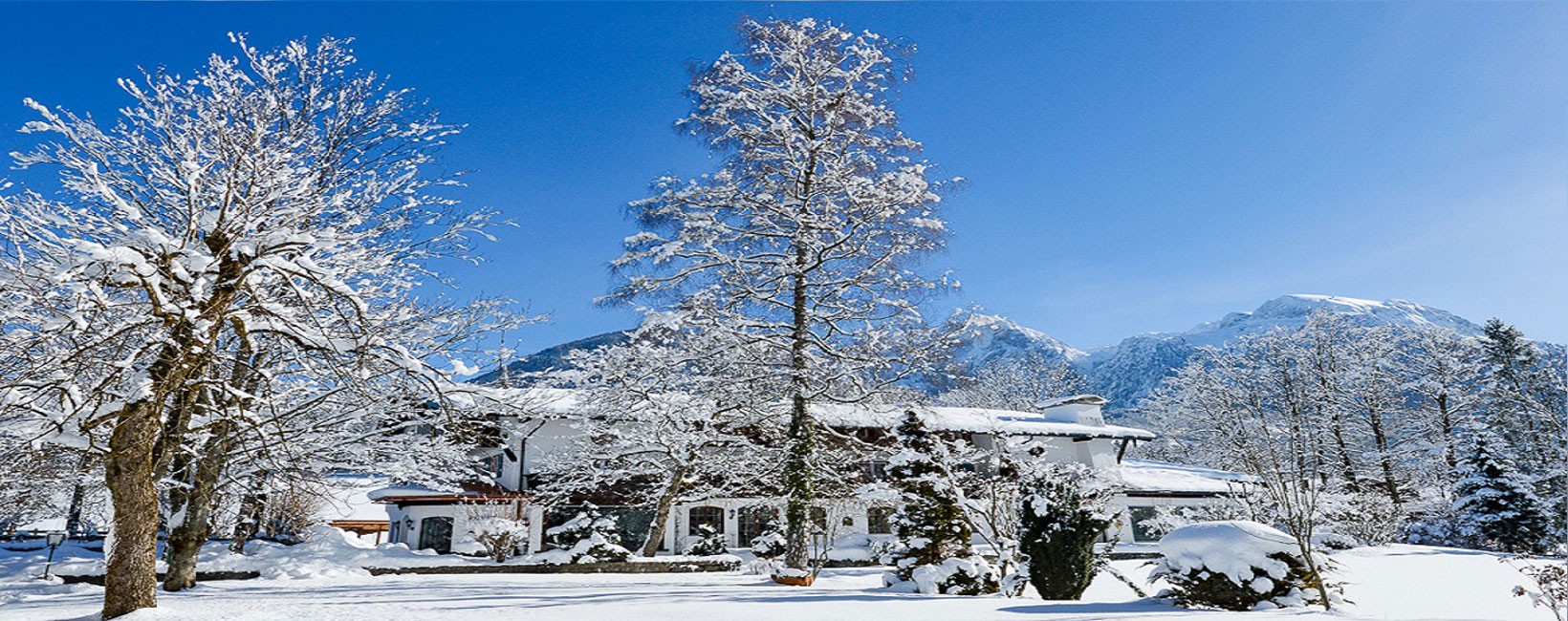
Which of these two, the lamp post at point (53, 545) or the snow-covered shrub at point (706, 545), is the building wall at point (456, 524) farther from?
the lamp post at point (53, 545)

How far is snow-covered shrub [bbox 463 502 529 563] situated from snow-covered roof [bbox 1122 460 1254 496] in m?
20.0

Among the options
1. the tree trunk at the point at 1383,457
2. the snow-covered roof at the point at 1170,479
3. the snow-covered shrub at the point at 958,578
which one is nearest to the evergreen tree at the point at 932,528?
the snow-covered shrub at the point at 958,578

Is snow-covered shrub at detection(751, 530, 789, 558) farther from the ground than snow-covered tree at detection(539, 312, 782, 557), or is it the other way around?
snow-covered tree at detection(539, 312, 782, 557)

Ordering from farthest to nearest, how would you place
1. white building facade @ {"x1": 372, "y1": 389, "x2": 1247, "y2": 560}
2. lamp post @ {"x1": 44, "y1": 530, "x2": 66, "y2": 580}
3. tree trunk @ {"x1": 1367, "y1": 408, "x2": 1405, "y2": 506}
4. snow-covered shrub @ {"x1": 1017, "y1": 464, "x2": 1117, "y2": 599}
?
1. tree trunk @ {"x1": 1367, "y1": 408, "x2": 1405, "y2": 506}
2. white building facade @ {"x1": 372, "y1": 389, "x2": 1247, "y2": 560}
3. lamp post @ {"x1": 44, "y1": 530, "x2": 66, "y2": 580}
4. snow-covered shrub @ {"x1": 1017, "y1": 464, "x2": 1117, "y2": 599}

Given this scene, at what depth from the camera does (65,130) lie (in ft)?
27.0

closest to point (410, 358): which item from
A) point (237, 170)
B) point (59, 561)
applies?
point (237, 170)

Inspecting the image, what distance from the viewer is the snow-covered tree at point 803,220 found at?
11930mm

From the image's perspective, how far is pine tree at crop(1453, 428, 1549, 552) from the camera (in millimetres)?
22984

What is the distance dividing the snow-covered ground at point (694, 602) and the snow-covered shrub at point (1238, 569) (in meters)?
0.38

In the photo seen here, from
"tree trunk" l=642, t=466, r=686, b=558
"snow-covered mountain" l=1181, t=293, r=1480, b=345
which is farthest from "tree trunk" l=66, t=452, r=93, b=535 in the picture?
"snow-covered mountain" l=1181, t=293, r=1480, b=345

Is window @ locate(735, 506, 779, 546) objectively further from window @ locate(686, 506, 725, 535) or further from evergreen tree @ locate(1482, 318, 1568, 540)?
evergreen tree @ locate(1482, 318, 1568, 540)

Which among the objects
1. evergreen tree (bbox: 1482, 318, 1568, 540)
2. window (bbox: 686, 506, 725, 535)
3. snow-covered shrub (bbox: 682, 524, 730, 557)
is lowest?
snow-covered shrub (bbox: 682, 524, 730, 557)

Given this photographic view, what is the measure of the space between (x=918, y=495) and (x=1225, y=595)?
13.5 feet

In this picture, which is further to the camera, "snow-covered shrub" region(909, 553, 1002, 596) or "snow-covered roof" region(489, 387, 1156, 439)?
"snow-covered roof" region(489, 387, 1156, 439)
